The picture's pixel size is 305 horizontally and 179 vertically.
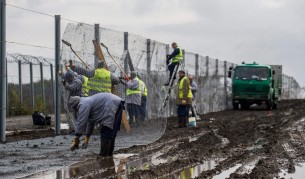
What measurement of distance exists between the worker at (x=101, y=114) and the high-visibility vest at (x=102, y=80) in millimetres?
3305

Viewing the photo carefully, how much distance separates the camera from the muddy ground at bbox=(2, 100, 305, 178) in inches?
448

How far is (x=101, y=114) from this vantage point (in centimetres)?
1356

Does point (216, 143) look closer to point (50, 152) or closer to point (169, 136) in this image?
point (169, 136)

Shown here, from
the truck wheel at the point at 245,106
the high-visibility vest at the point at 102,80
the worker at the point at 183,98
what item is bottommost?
the truck wheel at the point at 245,106

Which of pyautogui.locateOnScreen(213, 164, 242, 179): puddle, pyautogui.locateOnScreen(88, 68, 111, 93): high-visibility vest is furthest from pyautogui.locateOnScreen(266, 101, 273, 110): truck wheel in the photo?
pyautogui.locateOnScreen(213, 164, 242, 179): puddle

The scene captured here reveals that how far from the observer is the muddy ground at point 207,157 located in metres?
11.4

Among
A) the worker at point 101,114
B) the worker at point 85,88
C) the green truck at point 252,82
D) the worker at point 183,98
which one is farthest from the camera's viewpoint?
the green truck at point 252,82

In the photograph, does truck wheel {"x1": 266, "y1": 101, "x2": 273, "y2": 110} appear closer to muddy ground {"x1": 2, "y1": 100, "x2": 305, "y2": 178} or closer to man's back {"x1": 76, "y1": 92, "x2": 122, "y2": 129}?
muddy ground {"x1": 2, "y1": 100, "x2": 305, "y2": 178}

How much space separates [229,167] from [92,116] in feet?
9.36

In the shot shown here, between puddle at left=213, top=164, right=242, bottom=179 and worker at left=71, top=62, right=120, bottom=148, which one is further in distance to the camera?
worker at left=71, top=62, right=120, bottom=148

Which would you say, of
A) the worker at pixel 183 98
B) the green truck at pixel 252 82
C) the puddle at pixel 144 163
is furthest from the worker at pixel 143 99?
the green truck at pixel 252 82

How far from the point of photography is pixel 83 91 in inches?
692

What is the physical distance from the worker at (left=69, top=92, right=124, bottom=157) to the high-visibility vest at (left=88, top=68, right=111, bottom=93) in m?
3.31

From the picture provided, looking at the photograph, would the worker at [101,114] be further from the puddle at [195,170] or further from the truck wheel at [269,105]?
the truck wheel at [269,105]
